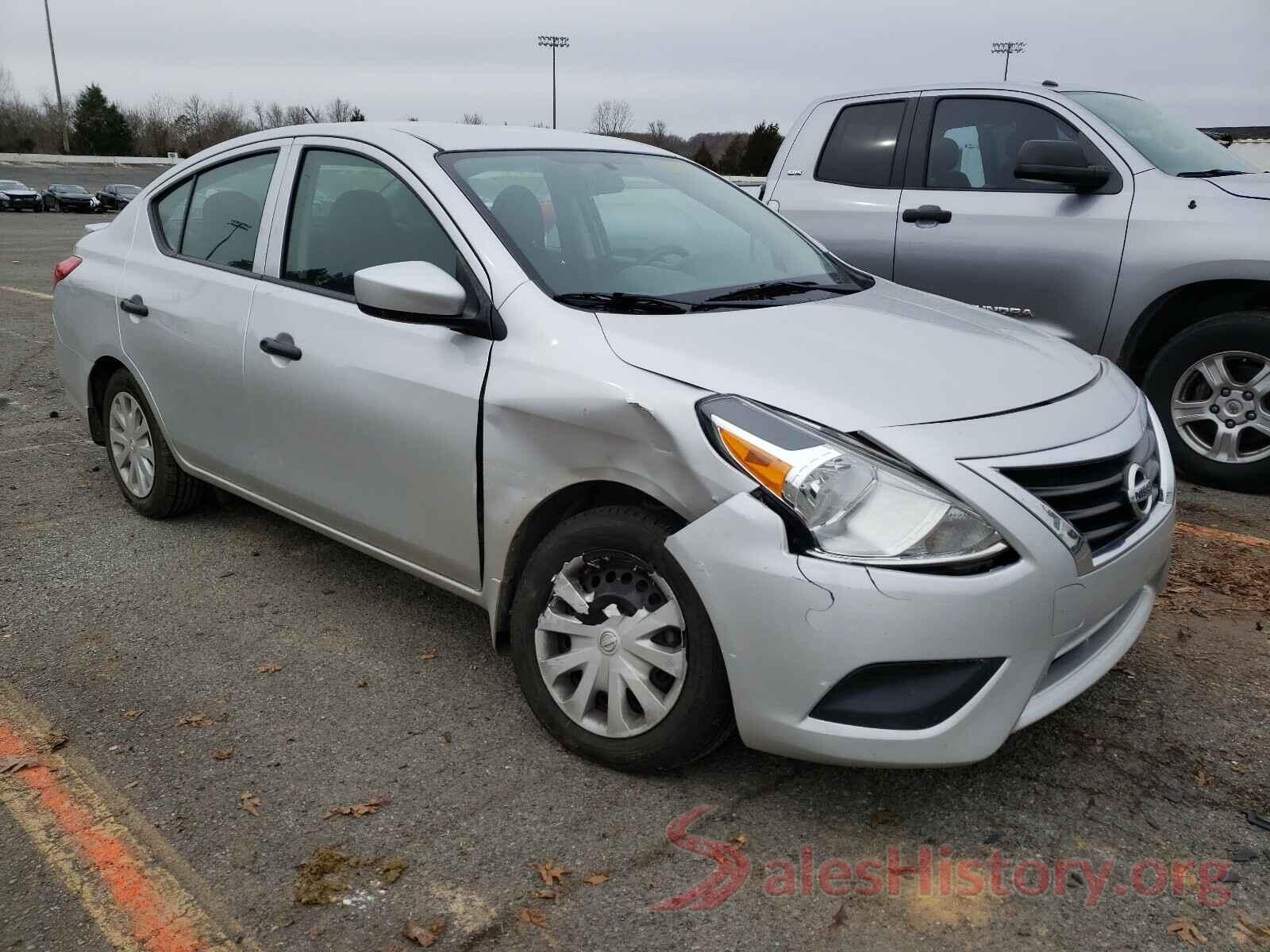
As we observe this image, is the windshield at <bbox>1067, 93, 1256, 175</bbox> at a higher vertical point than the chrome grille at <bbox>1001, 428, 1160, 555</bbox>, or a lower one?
higher

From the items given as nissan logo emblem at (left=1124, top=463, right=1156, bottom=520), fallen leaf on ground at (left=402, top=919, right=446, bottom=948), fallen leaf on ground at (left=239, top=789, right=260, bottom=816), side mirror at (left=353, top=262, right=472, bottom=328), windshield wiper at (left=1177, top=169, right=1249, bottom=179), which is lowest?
fallen leaf on ground at (left=239, top=789, right=260, bottom=816)

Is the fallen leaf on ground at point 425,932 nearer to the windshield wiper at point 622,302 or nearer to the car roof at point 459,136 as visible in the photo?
the windshield wiper at point 622,302

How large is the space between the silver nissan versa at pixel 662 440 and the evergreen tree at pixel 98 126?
8839cm

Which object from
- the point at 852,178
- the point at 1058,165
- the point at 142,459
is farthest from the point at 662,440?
the point at 852,178

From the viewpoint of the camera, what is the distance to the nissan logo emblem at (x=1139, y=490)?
8.87 ft

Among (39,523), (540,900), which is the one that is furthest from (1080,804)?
(39,523)

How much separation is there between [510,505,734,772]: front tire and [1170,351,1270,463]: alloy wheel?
363cm

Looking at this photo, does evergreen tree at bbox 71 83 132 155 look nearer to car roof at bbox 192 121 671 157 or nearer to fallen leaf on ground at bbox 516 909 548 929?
car roof at bbox 192 121 671 157

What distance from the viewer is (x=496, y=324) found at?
304 centimetres

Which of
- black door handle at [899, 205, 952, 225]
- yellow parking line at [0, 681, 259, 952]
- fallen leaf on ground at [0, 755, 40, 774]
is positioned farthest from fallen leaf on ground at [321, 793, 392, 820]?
black door handle at [899, 205, 952, 225]

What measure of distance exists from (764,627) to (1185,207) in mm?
3941

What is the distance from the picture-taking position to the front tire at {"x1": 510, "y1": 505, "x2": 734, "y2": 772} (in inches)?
103

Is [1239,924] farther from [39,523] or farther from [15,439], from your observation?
[15,439]

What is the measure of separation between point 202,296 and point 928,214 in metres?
3.75
